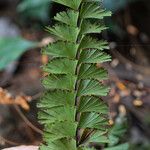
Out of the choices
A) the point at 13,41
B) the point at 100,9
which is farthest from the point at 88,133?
the point at 13,41

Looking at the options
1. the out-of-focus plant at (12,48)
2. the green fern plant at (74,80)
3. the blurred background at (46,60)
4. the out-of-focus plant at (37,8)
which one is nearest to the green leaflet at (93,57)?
the green fern plant at (74,80)

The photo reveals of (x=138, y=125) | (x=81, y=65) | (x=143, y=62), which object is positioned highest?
(x=81, y=65)

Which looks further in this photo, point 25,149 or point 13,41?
point 13,41

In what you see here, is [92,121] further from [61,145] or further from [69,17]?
[69,17]

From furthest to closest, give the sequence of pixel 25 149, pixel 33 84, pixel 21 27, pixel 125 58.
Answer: pixel 21 27 < pixel 125 58 < pixel 33 84 < pixel 25 149

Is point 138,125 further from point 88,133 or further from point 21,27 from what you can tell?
point 21,27
